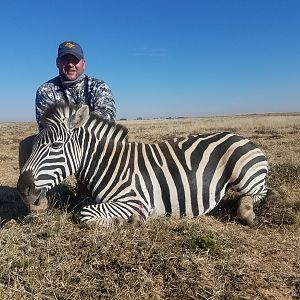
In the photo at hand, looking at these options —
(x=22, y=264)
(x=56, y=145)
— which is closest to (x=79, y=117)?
(x=56, y=145)

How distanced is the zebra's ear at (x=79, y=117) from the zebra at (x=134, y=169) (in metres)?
0.01

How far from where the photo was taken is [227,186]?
496 cm

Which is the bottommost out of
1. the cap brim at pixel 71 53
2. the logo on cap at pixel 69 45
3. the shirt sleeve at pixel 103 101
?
the shirt sleeve at pixel 103 101

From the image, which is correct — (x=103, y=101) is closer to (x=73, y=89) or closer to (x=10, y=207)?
(x=73, y=89)

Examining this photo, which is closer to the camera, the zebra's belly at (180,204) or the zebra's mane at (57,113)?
the zebra's mane at (57,113)

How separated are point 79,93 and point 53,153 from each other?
160 cm

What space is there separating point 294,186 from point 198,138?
2063mm

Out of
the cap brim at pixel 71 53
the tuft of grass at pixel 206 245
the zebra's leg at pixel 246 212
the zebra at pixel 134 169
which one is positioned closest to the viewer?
the tuft of grass at pixel 206 245

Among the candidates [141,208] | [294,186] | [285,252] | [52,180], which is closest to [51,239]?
[52,180]

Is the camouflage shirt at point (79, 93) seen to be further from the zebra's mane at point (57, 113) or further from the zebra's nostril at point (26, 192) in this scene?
the zebra's nostril at point (26, 192)

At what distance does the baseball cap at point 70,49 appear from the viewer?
206 inches

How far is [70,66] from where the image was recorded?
5.35 meters

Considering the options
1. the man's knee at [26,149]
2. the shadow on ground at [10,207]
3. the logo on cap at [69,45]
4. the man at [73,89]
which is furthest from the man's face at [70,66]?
the shadow on ground at [10,207]

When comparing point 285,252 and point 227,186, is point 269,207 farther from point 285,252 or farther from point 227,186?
point 285,252
